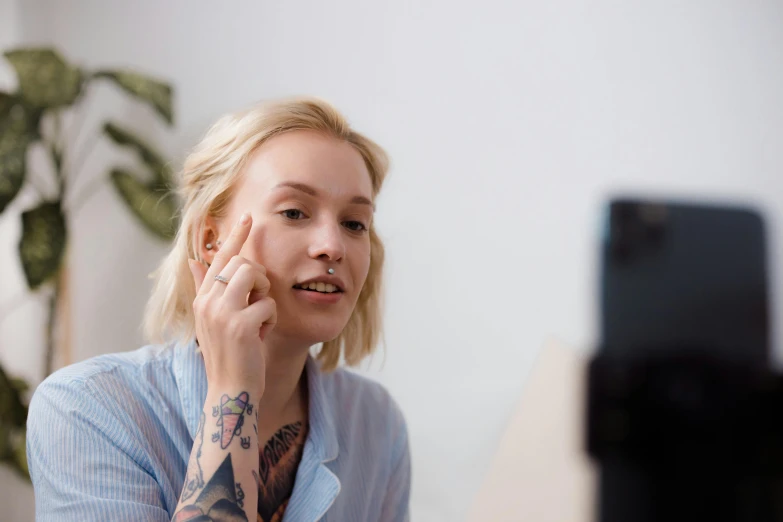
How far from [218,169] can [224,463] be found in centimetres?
40

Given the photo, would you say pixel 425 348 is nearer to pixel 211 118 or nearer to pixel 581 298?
pixel 581 298

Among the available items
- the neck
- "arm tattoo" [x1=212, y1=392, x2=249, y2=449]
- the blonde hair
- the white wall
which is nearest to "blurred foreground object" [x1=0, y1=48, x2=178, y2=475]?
the white wall

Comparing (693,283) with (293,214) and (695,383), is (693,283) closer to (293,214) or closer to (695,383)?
(695,383)

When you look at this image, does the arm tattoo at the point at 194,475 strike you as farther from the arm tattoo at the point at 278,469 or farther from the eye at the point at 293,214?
the eye at the point at 293,214

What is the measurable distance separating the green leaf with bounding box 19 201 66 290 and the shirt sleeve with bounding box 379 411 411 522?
947 mm

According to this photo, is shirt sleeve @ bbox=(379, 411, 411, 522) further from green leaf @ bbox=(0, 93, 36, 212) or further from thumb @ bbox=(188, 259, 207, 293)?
green leaf @ bbox=(0, 93, 36, 212)

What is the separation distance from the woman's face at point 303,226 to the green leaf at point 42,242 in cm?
86

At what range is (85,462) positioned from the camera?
31.5 inches

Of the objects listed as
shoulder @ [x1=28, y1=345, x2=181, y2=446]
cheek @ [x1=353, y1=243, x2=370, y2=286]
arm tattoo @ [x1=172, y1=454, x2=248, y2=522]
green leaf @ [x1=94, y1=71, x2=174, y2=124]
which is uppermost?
green leaf @ [x1=94, y1=71, x2=174, y2=124]

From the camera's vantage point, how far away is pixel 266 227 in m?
0.90

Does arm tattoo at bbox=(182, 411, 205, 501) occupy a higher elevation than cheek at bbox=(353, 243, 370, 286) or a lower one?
lower

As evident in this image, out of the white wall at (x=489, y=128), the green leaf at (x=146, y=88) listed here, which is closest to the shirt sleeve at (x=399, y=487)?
the white wall at (x=489, y=128)

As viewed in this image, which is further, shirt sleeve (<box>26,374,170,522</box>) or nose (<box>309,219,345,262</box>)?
nose (<box>309,219,345,262</box>)

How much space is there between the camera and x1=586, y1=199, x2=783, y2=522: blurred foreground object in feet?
3.61
